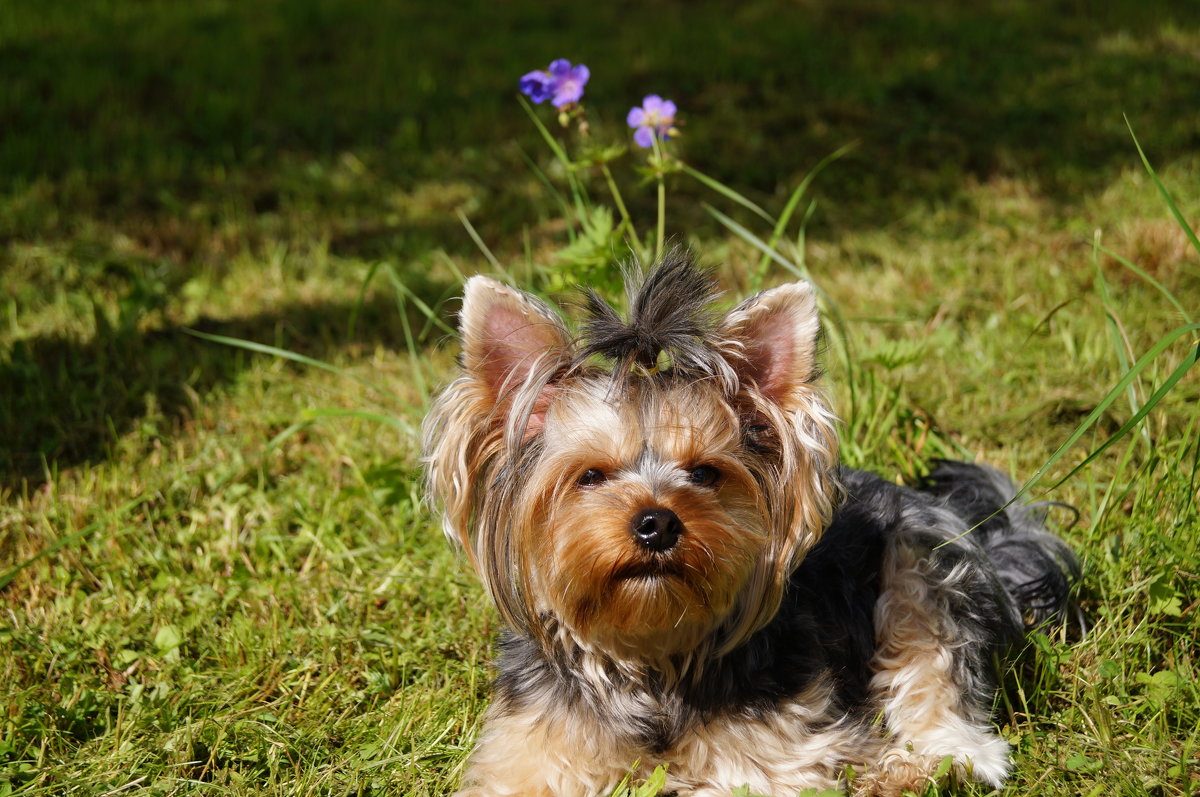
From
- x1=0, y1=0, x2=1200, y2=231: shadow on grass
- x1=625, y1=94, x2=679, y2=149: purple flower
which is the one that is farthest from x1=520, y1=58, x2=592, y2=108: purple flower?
x1=0, y1=0, x2=1200, y2=231: shadow on grass

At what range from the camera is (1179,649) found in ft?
10.6

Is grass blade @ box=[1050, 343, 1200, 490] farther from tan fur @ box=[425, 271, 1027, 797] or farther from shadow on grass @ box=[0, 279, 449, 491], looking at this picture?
shadow on grass @ box=[0, 279, 449, 491]

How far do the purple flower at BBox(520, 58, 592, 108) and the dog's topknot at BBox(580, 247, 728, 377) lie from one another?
1.20 meters

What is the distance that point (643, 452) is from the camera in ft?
8.73

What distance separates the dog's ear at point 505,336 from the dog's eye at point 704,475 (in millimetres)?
432

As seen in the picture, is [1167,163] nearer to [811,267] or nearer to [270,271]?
[811,267]

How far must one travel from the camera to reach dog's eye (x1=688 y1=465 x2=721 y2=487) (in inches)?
105

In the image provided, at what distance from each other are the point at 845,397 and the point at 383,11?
824 cm

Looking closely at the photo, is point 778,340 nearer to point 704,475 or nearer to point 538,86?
point 704,475

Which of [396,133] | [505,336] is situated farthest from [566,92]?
[396,133]

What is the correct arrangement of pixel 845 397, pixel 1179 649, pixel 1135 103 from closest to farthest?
pixel 1179 649 → pixel 845 397 → pixel 1135 103

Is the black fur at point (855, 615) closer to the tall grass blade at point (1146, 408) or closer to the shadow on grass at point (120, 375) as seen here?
the tall grass blade at point (1146, 408)

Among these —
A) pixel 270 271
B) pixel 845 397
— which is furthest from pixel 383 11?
pixel 845 397

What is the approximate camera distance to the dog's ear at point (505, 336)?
102 inches
